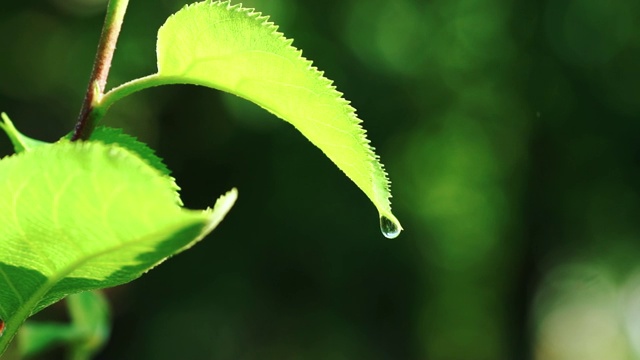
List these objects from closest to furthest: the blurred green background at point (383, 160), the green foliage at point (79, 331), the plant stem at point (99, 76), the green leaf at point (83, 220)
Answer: the green leaf at point (83, 220) → the plant stem at point (99, 76) → the green foliage at point (79, 331) → the blurred green background at point (383, 160)

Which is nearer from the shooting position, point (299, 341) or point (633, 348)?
point (299, 341)

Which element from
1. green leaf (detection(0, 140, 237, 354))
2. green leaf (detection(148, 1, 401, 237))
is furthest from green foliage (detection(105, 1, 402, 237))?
green leaf (detection(0, 140, 237, 354))

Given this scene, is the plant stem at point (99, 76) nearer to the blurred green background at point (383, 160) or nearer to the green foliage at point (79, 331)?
the green foliage at point (79, 331)

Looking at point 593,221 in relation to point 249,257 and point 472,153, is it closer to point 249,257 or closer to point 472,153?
point 472,153

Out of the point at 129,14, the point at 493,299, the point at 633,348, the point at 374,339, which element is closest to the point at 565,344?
the point at 633,348

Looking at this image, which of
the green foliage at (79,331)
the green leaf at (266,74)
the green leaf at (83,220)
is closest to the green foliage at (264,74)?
the green leaf at (266,74)

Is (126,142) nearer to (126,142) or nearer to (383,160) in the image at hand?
(126,142)

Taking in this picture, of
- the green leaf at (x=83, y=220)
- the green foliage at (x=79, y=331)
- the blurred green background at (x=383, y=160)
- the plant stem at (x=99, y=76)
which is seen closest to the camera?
the green leaf at (x=83, y=220)

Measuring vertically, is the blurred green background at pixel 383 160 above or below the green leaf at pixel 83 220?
below

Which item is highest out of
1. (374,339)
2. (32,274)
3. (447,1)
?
(32,274)
